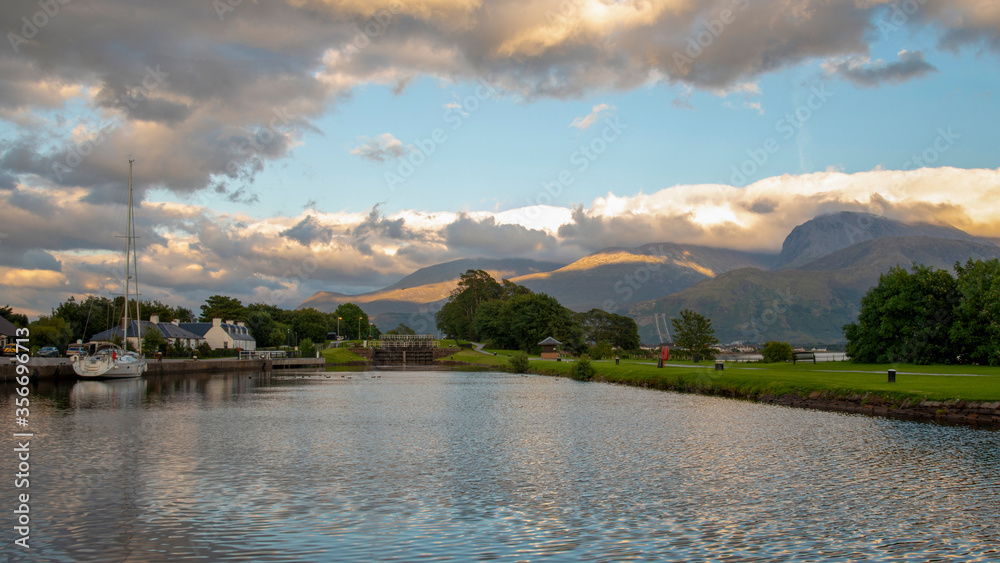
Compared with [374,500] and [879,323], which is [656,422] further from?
[879,323]

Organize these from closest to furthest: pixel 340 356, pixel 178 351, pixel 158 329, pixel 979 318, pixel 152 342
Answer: pixel 979 318 → pixel 152 342 → pixel 178 351 → pixel 158 329 → pixel 340 356

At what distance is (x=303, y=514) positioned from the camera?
51.9ft

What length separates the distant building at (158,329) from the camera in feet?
329

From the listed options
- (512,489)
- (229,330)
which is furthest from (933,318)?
(229,330)

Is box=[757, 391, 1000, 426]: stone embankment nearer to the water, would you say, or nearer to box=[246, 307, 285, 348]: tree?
the water

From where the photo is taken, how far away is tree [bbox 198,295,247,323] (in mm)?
168000

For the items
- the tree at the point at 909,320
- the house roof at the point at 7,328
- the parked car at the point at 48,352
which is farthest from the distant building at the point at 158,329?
the tree at the point at 909,320

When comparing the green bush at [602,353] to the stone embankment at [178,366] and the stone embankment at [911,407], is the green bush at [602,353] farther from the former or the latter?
the stone embankment at [911,407]

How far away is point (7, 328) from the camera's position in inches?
3479

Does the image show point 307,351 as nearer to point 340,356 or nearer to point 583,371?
point 340,356

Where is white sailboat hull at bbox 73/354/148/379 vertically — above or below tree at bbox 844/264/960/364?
below

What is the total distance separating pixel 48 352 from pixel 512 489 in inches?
3416

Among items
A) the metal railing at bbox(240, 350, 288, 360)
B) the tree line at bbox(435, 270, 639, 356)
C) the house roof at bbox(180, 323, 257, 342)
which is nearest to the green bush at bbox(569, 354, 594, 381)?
the tree line at bbox(435, 270, 639, 356)

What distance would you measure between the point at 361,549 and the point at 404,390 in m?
48.0
